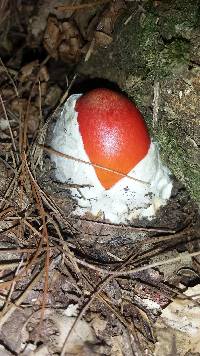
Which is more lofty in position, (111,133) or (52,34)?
(52,34)

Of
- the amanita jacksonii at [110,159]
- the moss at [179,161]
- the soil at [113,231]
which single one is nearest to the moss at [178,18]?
the soil at [113,231]

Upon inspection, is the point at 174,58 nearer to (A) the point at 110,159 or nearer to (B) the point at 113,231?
(A) the point at 110,159

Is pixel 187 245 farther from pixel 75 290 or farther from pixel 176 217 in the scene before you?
pixel 75 290

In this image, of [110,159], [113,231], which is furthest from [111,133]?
[113,231]

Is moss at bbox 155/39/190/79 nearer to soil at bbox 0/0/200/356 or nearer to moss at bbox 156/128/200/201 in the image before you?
soil at bbox 0/0/200/356

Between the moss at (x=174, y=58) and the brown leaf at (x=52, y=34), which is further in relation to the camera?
the brown leaf at (x=52, y=34)

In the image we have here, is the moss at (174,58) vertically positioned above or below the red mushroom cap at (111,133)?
above

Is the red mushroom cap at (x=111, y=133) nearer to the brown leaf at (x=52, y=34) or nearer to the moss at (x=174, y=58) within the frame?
the moss at (x=174, y=58)

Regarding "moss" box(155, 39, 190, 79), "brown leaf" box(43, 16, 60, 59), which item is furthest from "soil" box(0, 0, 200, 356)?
"brown leaf" box(43, 16, 60, 59)
